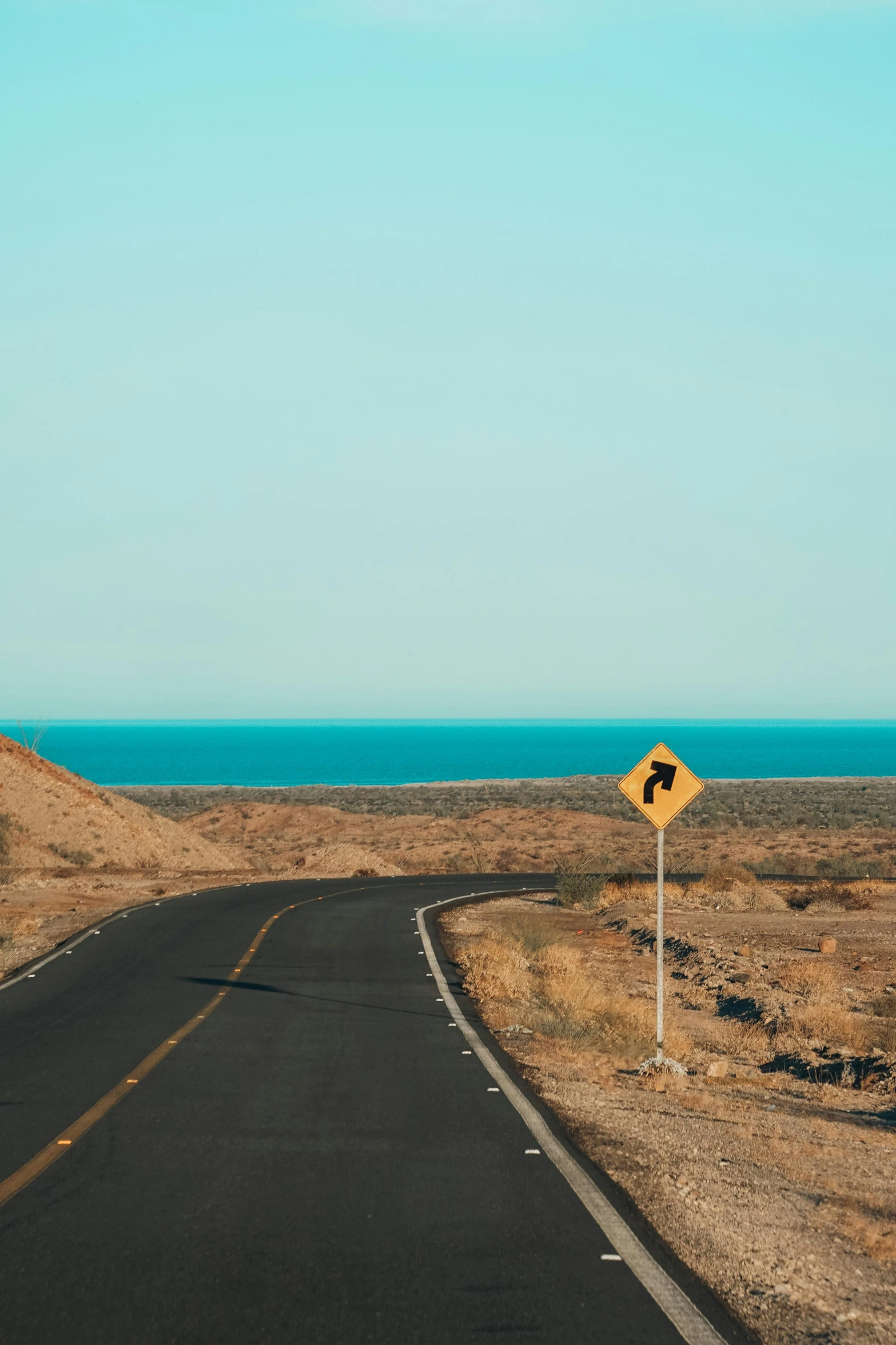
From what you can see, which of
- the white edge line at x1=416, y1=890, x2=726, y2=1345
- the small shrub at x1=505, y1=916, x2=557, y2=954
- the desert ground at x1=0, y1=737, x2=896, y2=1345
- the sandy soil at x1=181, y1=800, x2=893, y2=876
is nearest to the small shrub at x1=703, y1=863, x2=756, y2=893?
the desert ground at x1=0, y1=737, x2=896, y2=1345

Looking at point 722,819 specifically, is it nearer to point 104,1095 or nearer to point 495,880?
point 495,880

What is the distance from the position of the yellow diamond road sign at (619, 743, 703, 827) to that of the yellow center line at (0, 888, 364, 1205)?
5488mm

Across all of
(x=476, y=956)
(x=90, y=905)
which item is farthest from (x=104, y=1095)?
(x=90, y=905)

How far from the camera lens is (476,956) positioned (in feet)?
62.4

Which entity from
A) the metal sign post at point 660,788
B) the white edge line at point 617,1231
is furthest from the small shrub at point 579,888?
the white edge line at point 617,1231

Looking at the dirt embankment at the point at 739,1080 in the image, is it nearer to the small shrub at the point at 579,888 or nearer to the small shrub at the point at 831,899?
the small shrub at the point at 579,888

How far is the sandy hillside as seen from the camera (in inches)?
1674

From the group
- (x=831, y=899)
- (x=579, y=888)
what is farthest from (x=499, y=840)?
(x=831, y=899)

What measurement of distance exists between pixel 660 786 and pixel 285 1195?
23.3 ft

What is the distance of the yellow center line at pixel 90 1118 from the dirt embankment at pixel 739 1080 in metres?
3.50

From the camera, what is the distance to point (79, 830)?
147 ft

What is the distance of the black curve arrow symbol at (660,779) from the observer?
13125 millimetres

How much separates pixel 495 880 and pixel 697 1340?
32200 mm

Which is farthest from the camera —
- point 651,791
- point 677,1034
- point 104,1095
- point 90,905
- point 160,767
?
point 160,767
